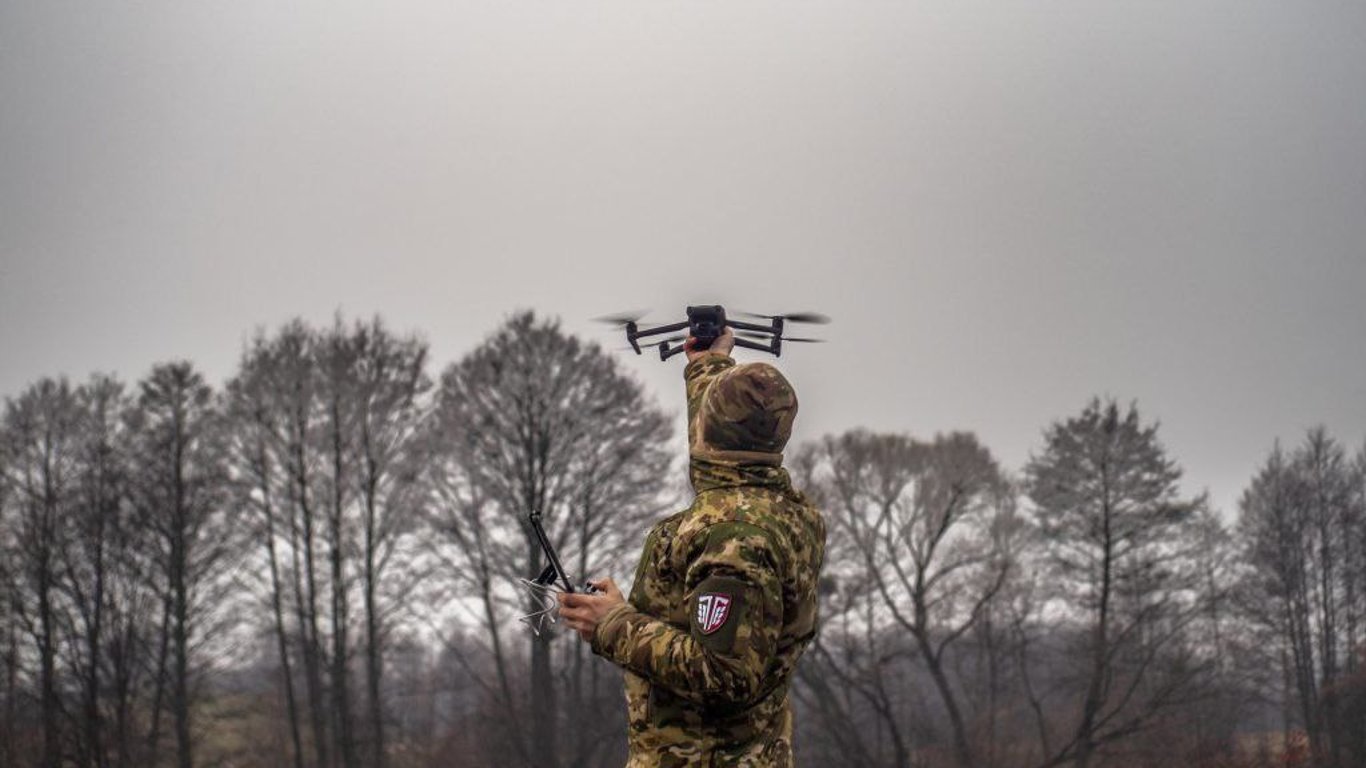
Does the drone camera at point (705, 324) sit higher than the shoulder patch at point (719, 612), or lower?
higher

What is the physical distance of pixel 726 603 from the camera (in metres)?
2.74

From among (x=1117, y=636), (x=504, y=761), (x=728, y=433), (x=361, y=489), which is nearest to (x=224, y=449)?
(x=361, y=489)

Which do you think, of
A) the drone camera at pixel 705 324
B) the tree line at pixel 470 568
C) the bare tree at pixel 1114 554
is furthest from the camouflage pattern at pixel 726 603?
the bare tree at pixel 1114 554

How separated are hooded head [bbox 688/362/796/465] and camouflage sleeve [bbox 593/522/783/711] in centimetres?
30

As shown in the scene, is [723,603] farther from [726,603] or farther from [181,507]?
[181,507]

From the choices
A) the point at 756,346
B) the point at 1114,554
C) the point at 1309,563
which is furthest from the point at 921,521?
the point at 756,346

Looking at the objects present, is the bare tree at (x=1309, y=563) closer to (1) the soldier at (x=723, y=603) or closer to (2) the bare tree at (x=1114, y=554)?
(2) the bare tree at (x=1114, y=554)

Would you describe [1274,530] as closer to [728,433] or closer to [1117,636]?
[1117,636]

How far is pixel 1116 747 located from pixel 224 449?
75.1 feet

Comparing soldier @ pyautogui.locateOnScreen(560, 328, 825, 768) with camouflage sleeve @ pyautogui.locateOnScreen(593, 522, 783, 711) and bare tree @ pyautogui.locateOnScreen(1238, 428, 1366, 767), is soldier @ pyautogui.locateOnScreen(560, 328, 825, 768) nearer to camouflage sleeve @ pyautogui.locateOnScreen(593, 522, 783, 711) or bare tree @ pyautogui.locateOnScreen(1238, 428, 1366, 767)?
camouflage sleeve @ pyautogui.locateOnScreen(593, 522, 783, 711)

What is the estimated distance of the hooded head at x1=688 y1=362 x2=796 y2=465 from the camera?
307cm

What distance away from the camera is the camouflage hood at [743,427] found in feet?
10.1

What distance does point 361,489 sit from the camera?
24.8m

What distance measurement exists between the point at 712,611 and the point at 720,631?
0.16ft
